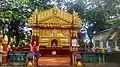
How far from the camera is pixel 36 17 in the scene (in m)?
20.4

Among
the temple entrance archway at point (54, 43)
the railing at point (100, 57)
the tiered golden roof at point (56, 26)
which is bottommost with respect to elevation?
the railing at point (100, 57)

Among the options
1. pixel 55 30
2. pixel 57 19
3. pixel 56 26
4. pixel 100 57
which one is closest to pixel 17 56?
pixel 55 30

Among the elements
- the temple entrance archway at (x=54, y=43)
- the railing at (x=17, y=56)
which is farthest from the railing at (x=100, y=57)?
the railing at (x=17, y=56)

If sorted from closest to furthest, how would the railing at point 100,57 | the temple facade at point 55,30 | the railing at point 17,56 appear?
the temple facade at point 55,30 → the railing at point 17,56 → the railing at point 100,57

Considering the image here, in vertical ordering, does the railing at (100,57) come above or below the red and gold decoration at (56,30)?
below

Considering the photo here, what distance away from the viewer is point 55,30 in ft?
69.0

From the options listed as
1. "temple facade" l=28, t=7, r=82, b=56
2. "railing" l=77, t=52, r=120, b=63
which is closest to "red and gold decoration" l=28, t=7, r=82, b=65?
"temple facade" l=28, t=7, r=82, b=56

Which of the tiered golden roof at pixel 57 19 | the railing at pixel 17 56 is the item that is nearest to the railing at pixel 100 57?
the tiered golden roof at pixel 57 19

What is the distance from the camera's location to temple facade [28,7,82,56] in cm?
2058

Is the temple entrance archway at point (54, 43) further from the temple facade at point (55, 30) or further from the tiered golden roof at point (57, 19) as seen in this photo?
the tiered golden roof at point (57, 19)

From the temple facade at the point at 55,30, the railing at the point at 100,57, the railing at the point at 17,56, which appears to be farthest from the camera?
the railing at the point at 100,57

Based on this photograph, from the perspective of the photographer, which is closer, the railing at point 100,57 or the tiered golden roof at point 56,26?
the tiered golden roof at point 56,26

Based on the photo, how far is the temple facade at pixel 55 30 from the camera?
2058 centimetres

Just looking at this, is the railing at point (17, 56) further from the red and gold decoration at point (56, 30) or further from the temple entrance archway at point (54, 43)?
the temple entrance archway at point (54, 43)
